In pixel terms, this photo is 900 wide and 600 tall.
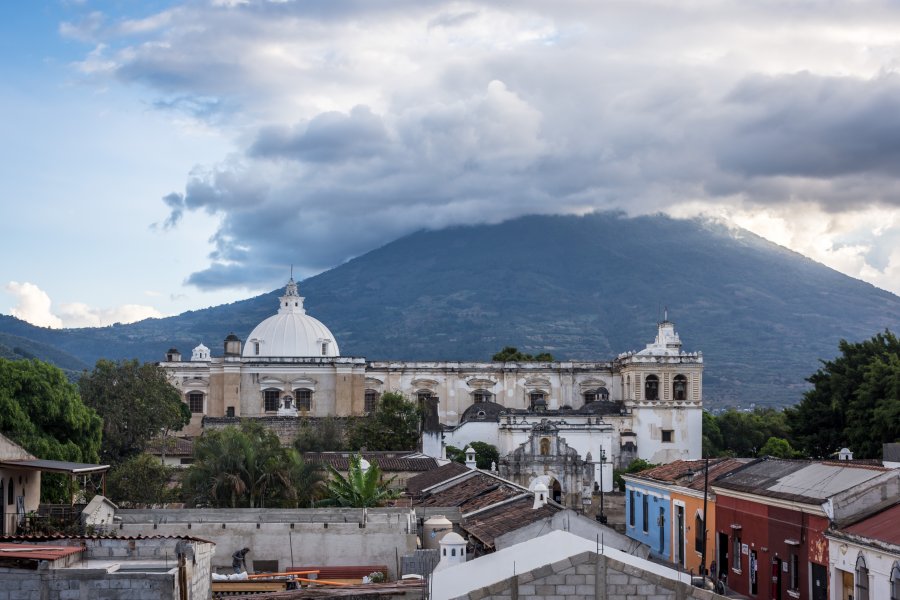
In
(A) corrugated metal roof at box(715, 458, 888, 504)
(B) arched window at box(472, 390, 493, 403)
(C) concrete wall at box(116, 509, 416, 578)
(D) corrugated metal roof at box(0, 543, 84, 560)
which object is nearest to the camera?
(D) corrugated metal roof at box(0, 543, 84, 560)

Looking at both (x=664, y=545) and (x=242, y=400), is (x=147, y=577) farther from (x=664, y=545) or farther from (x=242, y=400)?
(x=242, y=400)

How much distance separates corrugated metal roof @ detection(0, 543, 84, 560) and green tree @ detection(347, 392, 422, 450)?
46.8 meters

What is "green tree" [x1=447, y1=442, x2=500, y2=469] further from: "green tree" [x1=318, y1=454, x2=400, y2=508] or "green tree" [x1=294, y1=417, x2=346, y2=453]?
"green tree" [x1=318, y1=454, x2=400, y2=508]

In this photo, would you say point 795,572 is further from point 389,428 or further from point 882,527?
point 389,428

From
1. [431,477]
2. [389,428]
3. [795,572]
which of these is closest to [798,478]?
[795,572]

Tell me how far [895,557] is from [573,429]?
4757 centimetres

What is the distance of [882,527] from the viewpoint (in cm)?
2153

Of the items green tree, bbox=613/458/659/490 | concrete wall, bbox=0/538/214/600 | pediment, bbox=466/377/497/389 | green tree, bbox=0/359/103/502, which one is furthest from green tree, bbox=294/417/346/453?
concrete wall, bbox=0/538/214/600

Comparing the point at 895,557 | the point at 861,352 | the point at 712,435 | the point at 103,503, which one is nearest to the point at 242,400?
the point at 712,435

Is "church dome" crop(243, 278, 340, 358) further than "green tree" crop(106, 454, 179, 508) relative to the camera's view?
Yes

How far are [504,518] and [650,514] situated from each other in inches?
434

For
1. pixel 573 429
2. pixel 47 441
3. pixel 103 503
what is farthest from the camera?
pixel 573 429

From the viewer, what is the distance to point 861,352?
181ft

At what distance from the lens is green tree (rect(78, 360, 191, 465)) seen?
2149 inches
